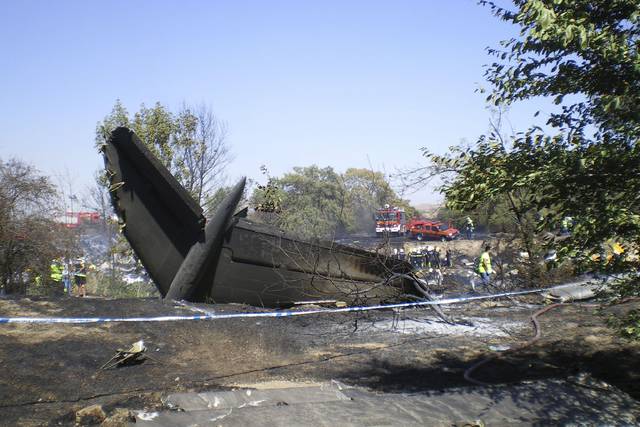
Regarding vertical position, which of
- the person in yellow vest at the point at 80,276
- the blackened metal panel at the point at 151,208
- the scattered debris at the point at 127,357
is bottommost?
the scattered debris at the point at 127,357

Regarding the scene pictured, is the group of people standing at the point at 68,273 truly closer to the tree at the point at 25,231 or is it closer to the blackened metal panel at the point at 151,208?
the tree at the point at 25,231

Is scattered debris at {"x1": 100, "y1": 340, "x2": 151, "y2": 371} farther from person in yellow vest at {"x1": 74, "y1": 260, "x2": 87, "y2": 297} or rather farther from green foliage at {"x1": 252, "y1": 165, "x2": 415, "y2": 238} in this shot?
person in yellow vest at {"x1": 74, "y1": 260, "x2": 87, "y2": 297}

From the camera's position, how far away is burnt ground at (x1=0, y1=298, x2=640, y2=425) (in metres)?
5.54

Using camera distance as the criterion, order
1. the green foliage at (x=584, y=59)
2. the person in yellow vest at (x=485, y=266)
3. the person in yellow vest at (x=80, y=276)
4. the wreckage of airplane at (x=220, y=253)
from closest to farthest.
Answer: the green foliage at (x=584, y=59) < the wreckage of airplane at (x=220, y=253) < the person in yellow vest at (x=485, y=266) < the person in yellow vest at (x=80, y=276)

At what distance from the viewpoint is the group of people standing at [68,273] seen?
14773mm

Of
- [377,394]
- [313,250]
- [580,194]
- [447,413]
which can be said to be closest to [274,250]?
[313,250]

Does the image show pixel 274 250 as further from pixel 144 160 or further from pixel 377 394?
pixel 377 394

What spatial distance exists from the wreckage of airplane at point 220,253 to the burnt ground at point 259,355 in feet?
1.77

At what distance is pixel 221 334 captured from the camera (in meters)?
8.14

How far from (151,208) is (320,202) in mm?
15862

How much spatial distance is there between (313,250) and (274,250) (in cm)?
76

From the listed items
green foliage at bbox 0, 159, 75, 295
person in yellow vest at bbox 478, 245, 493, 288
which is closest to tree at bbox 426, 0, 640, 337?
person in yellow vest at bbox 478, 245, 493, 288

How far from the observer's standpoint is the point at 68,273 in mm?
16391

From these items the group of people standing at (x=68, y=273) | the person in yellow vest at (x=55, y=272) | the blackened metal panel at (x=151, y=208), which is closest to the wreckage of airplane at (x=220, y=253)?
the blackened metal panel at (x=151, y=208)
